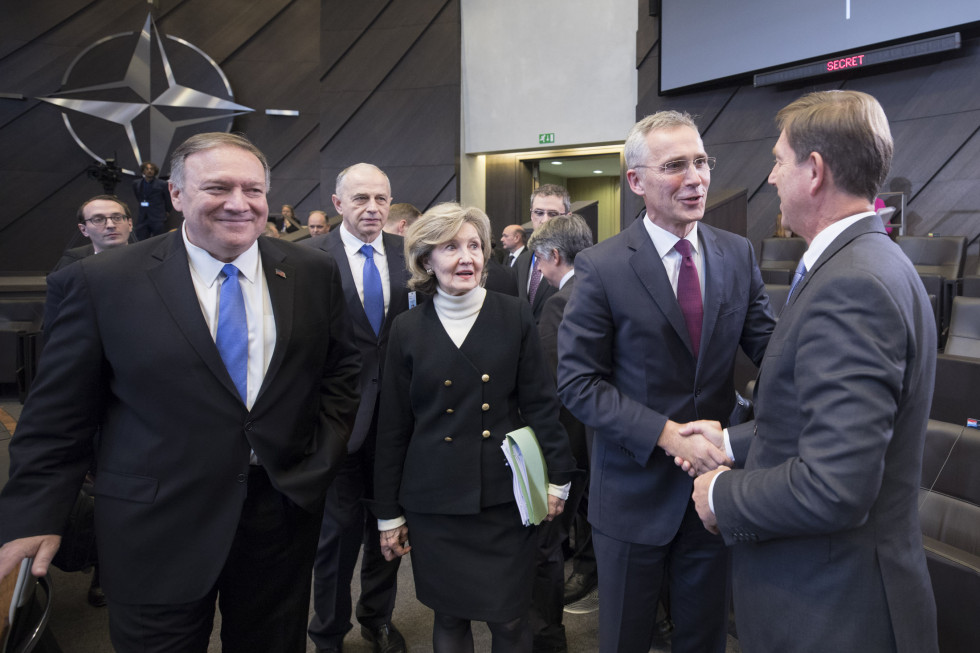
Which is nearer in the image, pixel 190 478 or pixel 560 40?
pixel 190 478

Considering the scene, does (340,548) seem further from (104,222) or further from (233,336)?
(104,222)

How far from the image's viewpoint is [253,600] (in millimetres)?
1582

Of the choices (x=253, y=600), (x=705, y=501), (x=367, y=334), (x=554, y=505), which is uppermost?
(x=367, y=334)

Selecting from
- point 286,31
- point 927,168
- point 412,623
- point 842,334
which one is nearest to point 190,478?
point 842,334

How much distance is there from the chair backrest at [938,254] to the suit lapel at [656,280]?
4487 millimetres

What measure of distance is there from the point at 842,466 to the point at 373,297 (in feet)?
5.68

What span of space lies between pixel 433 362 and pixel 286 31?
10.6 meters

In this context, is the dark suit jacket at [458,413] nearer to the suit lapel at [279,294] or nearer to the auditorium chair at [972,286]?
the suit lapel at [279,294]

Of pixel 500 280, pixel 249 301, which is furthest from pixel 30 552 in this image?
→ pixel 500 280

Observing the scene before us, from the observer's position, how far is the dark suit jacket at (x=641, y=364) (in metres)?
1.55

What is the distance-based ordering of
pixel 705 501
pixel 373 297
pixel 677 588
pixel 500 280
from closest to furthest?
pixel 705 501, pixel 677 588, pixel 373 297, pixel 500 280

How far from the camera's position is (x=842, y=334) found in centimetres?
98

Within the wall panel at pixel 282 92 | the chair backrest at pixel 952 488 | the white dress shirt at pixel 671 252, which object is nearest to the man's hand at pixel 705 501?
the white dress shirt at pixel 671 252

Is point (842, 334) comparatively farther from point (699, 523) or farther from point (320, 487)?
point (320, 487)
